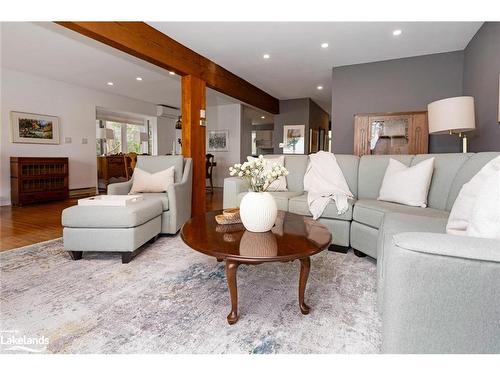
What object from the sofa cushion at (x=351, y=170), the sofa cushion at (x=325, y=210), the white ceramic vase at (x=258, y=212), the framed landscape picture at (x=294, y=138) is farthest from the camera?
the framed landscape picture at (x=294, y=138)

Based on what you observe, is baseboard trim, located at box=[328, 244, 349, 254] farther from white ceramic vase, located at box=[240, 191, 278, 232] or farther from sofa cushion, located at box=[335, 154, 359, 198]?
white ceramic vase, located at box=[240, 191, 278, 232]

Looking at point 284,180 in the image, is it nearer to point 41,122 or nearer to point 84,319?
point 84,319

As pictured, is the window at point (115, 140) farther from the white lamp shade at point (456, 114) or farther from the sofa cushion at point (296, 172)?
the white lamp shade at point (456, 114)

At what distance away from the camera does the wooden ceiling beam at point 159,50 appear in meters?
2.66

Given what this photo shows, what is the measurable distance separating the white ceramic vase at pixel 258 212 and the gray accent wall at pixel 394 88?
354cm

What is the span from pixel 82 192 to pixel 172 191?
170 inches

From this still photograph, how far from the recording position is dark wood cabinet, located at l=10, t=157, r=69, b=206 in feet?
15.7

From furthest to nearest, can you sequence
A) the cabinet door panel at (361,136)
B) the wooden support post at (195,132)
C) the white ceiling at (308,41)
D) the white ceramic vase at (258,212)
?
the cabinet door panel at (361,136)
the wooden support post at (195,132)
the white ceiling at (308,41)
the white ceramic vase at (258,212)

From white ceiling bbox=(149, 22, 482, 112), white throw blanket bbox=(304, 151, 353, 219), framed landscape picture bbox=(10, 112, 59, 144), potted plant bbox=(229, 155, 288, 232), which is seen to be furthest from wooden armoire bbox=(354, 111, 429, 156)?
framed landscape picture bbox=(10, 112, 59, 144)

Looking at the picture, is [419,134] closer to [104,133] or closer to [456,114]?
[456,114]

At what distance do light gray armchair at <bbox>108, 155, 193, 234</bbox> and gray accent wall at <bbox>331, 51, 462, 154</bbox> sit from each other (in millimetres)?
2868

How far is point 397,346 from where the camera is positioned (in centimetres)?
85

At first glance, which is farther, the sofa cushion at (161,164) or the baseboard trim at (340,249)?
the sofa cushion at (161,164)

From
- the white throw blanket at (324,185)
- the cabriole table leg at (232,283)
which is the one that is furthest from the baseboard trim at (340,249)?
the cabriole table leg at (232,283)
